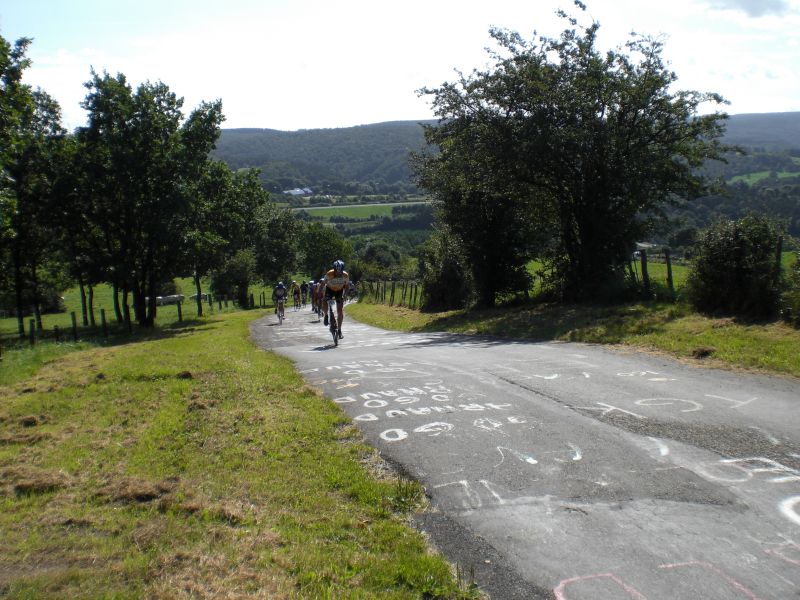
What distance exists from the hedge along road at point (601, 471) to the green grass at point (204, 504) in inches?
17.6

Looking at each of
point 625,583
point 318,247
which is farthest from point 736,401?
point 318,247

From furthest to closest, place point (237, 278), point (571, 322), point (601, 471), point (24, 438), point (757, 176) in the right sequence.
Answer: point (757, 176), point (237, 278), point (571, 322), point (24, 438), point (601, 471)

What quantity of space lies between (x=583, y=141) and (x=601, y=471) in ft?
52.9

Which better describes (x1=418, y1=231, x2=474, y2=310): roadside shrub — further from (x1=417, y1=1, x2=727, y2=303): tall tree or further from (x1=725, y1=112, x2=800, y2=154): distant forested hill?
(x1=725, y1=112, x2=800, y2=154): distant forested hill

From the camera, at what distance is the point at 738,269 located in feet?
47.2

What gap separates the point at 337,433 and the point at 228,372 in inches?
188

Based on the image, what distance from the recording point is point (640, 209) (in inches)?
837

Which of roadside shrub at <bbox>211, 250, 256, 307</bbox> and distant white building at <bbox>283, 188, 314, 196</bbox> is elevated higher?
distant white building at <bbox>283, 188, 314, 196</bbox>

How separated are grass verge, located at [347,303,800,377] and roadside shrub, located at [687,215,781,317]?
641mm

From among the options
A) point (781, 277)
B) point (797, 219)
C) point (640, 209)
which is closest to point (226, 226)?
point (640, 209)

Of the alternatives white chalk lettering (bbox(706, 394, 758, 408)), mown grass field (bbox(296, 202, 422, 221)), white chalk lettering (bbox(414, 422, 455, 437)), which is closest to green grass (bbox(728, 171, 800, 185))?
white chalk lettering (bbox(706, 394, 758, 408))

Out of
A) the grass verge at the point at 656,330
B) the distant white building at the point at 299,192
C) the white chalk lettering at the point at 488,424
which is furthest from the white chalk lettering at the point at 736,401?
the distant white building at the point at 299,192

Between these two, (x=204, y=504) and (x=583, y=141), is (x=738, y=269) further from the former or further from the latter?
(x=204, y=504)

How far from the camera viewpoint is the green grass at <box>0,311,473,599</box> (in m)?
3.86
